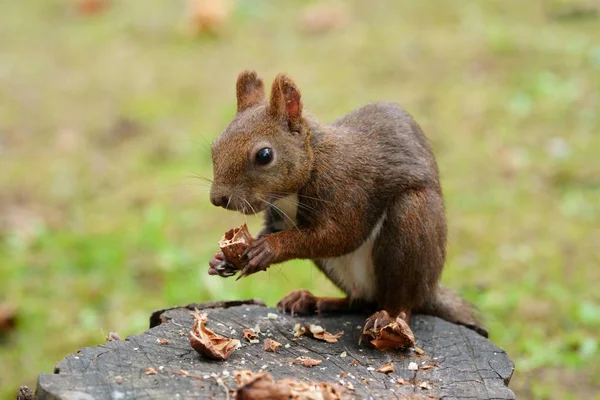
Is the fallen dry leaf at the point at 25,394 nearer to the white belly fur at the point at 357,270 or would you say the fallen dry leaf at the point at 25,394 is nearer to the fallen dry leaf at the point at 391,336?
the fallen dry leaf at the point at 391,336

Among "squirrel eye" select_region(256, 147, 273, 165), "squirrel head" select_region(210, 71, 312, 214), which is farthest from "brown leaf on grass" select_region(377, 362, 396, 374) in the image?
"squirrel eye" select_region(256, 147, 273, 165)

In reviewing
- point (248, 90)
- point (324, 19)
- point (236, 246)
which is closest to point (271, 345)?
point (236, 246)

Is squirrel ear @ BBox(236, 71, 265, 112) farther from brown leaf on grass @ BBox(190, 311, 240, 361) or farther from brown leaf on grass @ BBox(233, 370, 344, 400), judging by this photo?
brown leaf on grass @ BBox(233, 370, 344, 400)

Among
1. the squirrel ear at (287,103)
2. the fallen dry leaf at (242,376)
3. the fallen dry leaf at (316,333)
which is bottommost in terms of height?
the fallen dry leaf at (316,333)

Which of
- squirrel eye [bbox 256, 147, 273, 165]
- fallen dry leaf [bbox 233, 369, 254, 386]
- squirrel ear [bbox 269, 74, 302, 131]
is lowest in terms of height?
fallen dry leaf [bbox 233, 369, 254, 386]

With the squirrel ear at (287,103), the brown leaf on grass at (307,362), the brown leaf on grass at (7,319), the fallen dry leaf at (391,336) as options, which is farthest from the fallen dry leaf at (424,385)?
the brown leaf on grass at (7,319)

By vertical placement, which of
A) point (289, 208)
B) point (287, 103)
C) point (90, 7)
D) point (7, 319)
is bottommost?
point (7, 319)

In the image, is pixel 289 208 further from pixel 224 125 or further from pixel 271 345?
pixel 224 125
